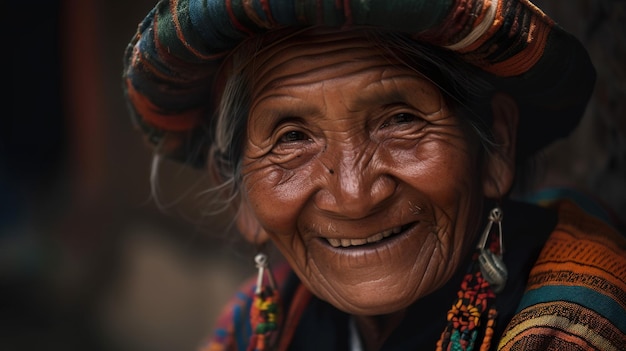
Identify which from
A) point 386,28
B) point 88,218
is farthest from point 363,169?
point 88,218

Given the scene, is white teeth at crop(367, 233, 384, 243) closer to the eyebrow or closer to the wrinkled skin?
the wrinkled skin

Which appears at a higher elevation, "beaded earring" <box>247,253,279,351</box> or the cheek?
the cheek

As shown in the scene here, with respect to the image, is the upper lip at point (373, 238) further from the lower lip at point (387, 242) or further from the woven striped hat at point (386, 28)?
the woven striped hat at point (386, 28)

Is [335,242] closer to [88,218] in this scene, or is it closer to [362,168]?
[362,168]

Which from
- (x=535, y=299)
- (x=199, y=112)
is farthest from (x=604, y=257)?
(x=199, y=112)

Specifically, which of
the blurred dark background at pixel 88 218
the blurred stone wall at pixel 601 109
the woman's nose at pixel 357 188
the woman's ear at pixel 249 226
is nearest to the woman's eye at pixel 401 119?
the woman's nose at pixel 357 188

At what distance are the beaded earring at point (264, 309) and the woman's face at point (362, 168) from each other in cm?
29

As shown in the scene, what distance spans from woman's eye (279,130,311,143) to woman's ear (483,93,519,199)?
498 millimetres

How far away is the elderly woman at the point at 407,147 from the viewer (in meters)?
1.85

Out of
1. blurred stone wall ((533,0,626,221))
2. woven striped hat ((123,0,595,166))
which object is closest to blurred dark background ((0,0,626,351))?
blurred stone wall ((533,0,626,221))

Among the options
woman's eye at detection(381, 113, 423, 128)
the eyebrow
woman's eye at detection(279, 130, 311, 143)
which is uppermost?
the eyebrow

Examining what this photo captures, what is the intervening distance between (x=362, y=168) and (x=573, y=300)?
59cm

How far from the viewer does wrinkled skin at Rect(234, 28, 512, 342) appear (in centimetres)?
194

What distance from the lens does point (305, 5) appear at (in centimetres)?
173
